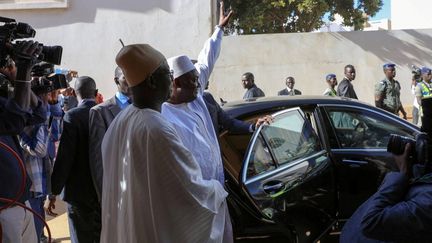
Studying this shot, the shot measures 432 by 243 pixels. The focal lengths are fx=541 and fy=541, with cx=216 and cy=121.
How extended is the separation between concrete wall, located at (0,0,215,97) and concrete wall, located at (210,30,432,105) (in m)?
1.26

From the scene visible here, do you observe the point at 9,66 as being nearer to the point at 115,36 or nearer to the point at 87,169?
the point at 87,169

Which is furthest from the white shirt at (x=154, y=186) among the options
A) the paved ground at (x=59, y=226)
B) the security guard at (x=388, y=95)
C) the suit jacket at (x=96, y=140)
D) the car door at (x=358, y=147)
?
the security guard at (x=388, y=95)

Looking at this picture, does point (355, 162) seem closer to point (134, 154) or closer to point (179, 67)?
point (179, 67)

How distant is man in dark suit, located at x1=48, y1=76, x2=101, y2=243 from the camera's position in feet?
12.4

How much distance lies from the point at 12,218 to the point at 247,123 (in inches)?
72.6

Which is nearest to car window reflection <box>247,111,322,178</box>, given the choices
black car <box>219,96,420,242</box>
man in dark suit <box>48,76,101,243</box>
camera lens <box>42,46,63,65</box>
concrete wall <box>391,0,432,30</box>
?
black car <box>219,96,420,242</box>

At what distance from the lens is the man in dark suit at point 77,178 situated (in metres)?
3.79

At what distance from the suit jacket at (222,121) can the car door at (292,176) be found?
4.8 inches

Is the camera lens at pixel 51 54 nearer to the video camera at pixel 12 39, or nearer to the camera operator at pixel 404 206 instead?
A: the video camera at pixel 12 39

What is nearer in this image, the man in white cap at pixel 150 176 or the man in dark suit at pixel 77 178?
the man in white cap at pixel 150 176

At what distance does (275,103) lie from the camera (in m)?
4.52

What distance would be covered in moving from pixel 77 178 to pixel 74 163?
11 centimetres

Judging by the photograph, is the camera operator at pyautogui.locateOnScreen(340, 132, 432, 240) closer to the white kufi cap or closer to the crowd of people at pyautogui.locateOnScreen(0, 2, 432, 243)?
the crowd of people at pyautogui.locateOnScreen(0, 2, 432, 243)

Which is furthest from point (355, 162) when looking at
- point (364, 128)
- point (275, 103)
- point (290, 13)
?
point (290, 13)
